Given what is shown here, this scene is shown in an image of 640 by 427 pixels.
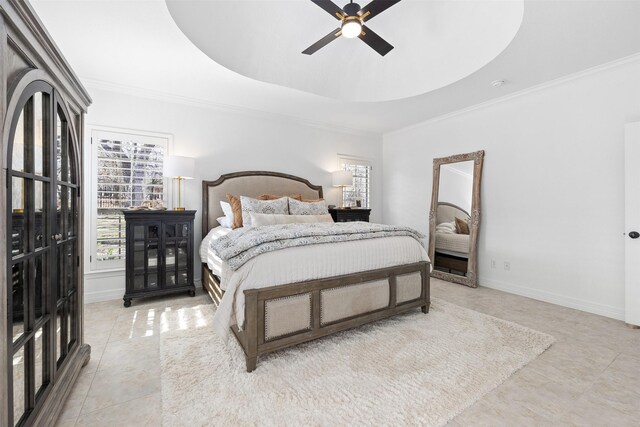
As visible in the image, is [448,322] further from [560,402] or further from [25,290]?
[25,290]

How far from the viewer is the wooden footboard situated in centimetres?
198

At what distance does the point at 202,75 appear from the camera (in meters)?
3.25

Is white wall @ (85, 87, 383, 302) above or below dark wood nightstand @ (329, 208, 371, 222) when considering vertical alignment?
above

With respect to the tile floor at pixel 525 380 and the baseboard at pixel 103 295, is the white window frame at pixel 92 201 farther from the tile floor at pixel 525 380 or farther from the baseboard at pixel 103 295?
the tile floor at pixel 525 380

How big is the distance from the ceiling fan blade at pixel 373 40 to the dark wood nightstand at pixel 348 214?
266cm

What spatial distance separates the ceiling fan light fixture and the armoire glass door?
1.82 metres

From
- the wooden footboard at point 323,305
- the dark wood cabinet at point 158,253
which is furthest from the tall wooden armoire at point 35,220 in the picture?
the dark wood cabinet at point 158,253

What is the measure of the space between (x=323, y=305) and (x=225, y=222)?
2126 millimetres

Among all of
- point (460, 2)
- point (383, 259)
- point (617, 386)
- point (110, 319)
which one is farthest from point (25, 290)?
point (460, 2)

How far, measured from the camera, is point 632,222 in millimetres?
2744

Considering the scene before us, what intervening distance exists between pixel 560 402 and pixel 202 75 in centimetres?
408

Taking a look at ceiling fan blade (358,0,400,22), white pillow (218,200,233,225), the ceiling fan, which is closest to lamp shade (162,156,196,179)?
white pillow (218,200,233,225)

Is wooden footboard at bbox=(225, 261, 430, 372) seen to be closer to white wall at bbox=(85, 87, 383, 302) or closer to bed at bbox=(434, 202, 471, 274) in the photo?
bed at bbox=(434, 202, 471, 274)

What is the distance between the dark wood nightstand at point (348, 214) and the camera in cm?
476
